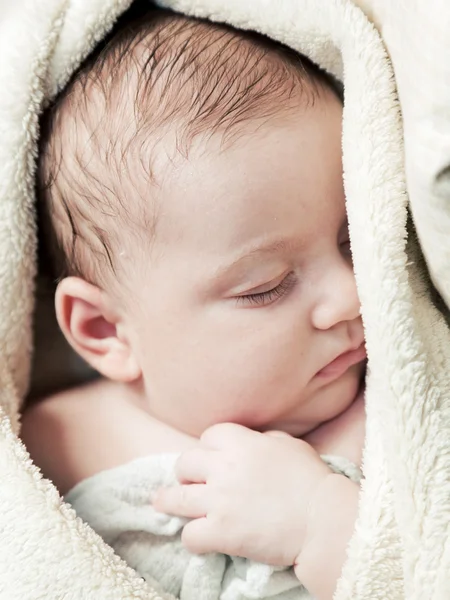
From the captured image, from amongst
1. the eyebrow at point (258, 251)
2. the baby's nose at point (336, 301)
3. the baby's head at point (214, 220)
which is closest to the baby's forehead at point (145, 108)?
the baby's head at point (214, 220)

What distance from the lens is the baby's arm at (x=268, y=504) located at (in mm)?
862

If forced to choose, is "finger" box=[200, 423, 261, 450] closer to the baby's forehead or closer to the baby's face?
the baby's face

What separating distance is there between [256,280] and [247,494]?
0.86ft

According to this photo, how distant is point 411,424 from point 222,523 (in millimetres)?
262

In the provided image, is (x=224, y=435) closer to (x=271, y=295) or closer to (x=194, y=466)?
(x=194, y=466)

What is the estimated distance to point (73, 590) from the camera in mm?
857

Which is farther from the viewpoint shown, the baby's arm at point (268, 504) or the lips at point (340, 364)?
the lips at point (340, 364)

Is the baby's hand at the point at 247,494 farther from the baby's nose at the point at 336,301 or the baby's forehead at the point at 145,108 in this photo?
the baby's forehead at the point at 145,108

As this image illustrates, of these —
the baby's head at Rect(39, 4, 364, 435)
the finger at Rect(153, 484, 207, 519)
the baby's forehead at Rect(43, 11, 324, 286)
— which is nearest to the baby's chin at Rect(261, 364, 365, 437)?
the baby's head at Rect(39, 4, 364, 435)

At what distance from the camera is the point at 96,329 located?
41.3 inches

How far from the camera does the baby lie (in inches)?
35.2

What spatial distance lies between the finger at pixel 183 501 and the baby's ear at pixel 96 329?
17cm

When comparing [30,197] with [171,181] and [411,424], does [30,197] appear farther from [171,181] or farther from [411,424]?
[411,424]

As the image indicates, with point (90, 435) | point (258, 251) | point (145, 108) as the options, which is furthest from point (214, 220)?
point (90, 435)
